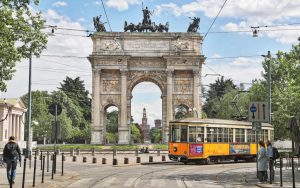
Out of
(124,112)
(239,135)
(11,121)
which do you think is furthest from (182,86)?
(239,135)

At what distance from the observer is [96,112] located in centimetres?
7050

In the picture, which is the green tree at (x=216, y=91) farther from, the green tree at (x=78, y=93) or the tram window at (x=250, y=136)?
the tram window at (x=250, y=136)

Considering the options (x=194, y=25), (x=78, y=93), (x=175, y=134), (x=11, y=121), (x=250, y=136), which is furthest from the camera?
(x=78, y=93)

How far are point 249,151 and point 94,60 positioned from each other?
3610cm

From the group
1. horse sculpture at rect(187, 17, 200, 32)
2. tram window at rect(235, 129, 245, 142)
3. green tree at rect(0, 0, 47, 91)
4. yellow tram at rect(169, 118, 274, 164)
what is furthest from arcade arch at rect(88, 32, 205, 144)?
green tree at rect(0, 0, 47, 91)

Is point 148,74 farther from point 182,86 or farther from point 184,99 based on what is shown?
point 184,99

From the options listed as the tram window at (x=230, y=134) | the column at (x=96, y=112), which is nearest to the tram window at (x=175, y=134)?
the tram window at (x=230, y=134)

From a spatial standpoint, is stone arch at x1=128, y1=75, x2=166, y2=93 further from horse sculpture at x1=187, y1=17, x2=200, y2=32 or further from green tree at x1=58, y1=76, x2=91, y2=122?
green tree at x1=58, y1=76, x2=91, y2=122

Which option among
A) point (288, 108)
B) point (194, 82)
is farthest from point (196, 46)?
point (288, 108)

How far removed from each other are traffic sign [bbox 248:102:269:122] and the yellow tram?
14042 mm

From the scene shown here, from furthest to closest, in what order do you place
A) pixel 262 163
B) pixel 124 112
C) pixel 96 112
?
pixel 124 112 < pixel 96 112 < pixel 262 163

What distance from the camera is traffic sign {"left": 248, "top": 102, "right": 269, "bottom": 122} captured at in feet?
66.5

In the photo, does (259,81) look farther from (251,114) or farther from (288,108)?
(251,114)

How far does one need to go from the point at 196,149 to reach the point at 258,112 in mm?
14409
